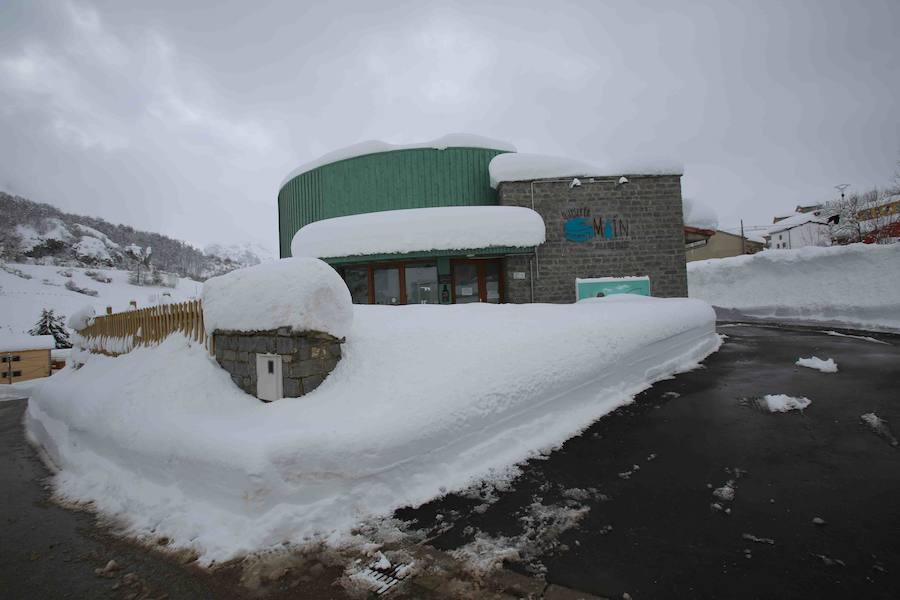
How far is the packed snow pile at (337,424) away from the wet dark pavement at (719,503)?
1.44ft

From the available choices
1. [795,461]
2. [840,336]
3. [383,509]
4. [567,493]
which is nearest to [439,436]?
[383,509]

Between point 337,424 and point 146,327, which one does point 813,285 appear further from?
point 146,327

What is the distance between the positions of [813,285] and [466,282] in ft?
45.0

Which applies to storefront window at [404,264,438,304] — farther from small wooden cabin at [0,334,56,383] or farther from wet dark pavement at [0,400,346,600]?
small wooden cabin at [0,334,56,383]

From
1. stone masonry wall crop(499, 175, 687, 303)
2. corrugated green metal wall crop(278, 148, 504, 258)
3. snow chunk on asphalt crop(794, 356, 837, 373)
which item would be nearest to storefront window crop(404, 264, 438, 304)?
stone masonry wall crop(499, 175, 687, 303)

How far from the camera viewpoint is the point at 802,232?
40219mm

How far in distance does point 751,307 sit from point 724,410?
16.4 metres

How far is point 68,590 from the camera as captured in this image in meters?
2.44

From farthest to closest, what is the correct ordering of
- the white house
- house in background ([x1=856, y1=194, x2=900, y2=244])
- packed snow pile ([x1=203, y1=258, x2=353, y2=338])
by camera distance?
the white house
house in background ([x1=856, y1=194, x2=900, y2=244])
packed snow pile ([x1=203, y1=258, x2=353, y2=338])

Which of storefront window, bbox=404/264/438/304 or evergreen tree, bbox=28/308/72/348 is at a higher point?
storefront window, bbox=404/264/438/304

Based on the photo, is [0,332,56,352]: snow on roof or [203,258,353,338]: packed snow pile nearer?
[203,258,353,338]: packed snow pile

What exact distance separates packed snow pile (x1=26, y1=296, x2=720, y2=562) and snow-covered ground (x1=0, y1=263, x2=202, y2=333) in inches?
730

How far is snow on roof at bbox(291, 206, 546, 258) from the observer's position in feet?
36.4

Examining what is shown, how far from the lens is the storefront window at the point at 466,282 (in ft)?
40.1
